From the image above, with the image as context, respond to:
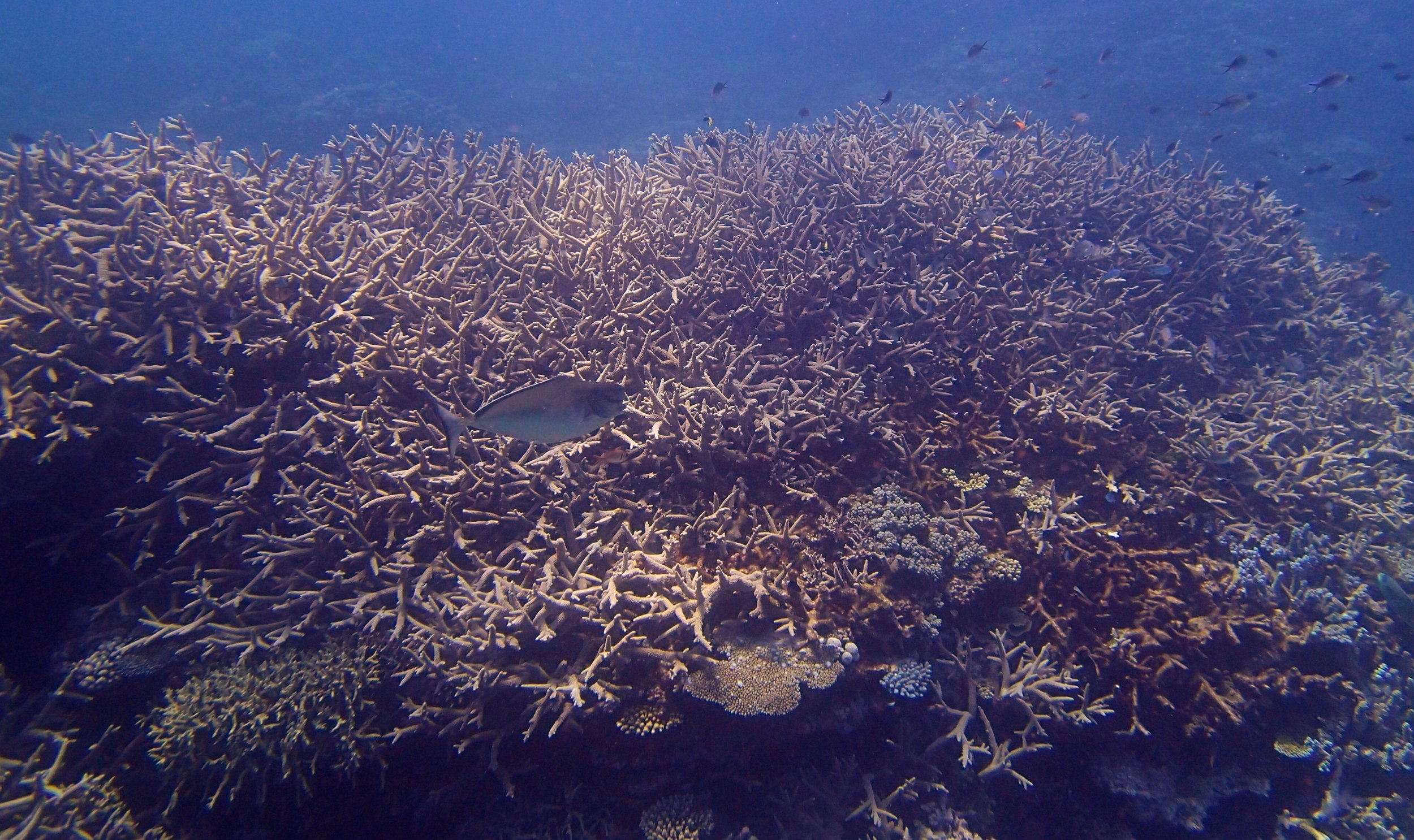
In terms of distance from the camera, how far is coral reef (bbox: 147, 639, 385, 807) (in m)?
2.74

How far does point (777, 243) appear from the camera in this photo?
492 cm

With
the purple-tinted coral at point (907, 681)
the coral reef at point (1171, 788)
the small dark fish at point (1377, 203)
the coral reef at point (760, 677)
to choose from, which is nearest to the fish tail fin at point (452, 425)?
the coral reef at point (760, 677)

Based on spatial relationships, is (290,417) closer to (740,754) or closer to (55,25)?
(740,754)

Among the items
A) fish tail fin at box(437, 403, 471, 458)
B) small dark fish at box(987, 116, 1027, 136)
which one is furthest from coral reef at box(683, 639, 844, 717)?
small dark fish at box(987, 116, 1027, 136)

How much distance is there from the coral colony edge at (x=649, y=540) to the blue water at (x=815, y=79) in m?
8.30

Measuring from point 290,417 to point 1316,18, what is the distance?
33063mm

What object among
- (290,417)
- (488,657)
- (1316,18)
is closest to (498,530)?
(488,657)

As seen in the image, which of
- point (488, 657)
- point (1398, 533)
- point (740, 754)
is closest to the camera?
point (488, 657)

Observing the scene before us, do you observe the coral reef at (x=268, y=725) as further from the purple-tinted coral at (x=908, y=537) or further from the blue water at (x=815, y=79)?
the blue water at (x=815, y=79)

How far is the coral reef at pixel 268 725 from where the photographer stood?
274 centimetres

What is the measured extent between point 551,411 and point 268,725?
224 centimetres

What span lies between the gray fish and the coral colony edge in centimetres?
77

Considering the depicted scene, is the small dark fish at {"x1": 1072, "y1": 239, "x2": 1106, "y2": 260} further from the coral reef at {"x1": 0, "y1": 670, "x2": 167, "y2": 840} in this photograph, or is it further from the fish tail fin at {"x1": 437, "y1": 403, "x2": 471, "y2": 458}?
the coral reef at {"x1": 0, "y1": 670, "x2": 167, "y2": 840}

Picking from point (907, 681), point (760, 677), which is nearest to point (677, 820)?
point (760, 677)
